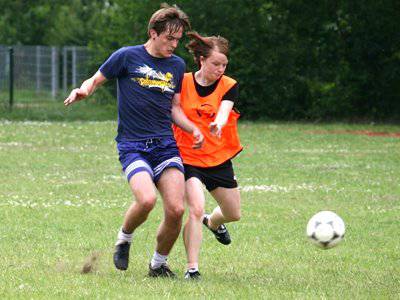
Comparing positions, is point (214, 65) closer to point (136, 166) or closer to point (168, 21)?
point (168, 21)

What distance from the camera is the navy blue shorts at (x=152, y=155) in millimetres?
7547

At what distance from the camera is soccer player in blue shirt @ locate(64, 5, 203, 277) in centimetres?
748

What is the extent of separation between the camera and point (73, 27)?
145ft

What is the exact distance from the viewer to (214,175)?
317 inches

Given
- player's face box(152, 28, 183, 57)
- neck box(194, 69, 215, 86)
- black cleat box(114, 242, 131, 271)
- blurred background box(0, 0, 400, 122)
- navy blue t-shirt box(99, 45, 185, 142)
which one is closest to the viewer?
player's face box(152, 28, 183, 57)

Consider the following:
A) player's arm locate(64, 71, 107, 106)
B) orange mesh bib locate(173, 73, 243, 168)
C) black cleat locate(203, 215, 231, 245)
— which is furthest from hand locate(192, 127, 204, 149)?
black cleat locate(203, 215, 231, 245)

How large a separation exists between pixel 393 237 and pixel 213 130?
11.0 feet

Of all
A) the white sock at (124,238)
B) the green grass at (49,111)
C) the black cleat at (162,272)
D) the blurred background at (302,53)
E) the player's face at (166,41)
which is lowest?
the green grass at (49,111)

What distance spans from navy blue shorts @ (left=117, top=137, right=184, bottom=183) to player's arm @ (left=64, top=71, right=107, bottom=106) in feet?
1.64

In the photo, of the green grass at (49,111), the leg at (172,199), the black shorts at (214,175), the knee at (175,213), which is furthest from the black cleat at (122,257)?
the green grass at (49,111)

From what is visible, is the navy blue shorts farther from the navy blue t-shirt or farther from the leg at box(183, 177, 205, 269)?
the leg at box(183, 177, 205, 269)

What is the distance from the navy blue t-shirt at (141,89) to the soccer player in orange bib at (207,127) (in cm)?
34

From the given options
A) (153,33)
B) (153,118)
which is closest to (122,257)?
(153,118)

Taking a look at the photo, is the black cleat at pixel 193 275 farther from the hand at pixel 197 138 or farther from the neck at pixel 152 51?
the neck at pixel 152 51
